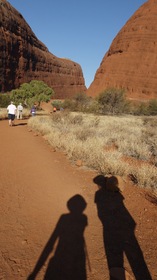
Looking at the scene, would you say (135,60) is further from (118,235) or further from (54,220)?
(118,235)

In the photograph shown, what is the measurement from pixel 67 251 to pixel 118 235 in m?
0.85

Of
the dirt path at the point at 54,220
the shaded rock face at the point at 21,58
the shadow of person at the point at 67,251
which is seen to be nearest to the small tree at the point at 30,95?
the shaded rock face at the point at 21,58

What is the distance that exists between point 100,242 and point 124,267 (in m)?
0.51

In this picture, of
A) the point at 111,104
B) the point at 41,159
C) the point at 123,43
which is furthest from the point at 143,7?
the point at 41,159

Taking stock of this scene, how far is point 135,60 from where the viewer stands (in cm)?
6538

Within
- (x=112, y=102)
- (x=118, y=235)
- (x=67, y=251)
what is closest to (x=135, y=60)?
(x=112, y=102)

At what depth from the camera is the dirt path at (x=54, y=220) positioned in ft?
9.22

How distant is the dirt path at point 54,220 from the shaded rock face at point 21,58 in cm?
A: 4392

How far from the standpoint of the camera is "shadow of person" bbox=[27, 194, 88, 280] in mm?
2661

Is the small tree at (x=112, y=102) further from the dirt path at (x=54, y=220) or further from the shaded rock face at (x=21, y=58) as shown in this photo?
the dirt path at (x=54, y=220)

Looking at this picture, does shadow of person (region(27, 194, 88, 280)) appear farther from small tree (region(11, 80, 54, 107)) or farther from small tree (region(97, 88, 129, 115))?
small tree (region(97, 88, 129, 115))

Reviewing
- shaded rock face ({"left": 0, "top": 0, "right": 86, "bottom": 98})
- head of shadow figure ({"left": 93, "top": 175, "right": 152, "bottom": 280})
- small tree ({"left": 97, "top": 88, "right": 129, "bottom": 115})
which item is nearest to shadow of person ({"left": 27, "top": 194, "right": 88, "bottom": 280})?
head of shadow figure ({"left": 93, "top": 175, "right": 152, "bottom": 280})

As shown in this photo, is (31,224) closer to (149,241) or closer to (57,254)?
(57,254)

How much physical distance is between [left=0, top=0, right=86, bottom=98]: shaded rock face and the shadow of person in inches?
1811
